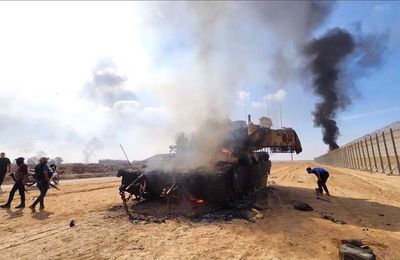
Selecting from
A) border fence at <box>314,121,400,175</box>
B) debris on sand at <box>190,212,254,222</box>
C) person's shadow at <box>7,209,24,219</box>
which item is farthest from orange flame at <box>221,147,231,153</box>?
border fence at <box>314,121,400,175</box>

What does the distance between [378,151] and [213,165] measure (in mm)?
25723

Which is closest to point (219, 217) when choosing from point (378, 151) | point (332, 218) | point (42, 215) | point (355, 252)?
point (332, 218)

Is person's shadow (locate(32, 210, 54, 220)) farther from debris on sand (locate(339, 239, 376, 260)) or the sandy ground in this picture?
debris on sand (locate(339, 239, 376, 260))

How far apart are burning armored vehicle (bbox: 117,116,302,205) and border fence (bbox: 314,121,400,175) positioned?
52.6 ft

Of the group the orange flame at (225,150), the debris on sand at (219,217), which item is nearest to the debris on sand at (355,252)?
the debris on sand at (219,217)

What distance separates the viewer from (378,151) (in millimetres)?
29609

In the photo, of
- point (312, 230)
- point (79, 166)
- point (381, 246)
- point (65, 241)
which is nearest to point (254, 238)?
point (312, 230)

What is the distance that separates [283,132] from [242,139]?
1.88 m

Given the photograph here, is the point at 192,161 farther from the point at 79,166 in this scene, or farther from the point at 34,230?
the point at 79,166

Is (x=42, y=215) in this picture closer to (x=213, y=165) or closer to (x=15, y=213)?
(x=15, y=213)

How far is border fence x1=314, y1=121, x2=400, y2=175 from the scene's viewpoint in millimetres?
25688

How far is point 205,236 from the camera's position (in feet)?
22.6

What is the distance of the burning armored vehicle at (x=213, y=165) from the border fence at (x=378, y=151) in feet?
52.6

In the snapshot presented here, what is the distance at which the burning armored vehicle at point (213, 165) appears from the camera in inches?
384
